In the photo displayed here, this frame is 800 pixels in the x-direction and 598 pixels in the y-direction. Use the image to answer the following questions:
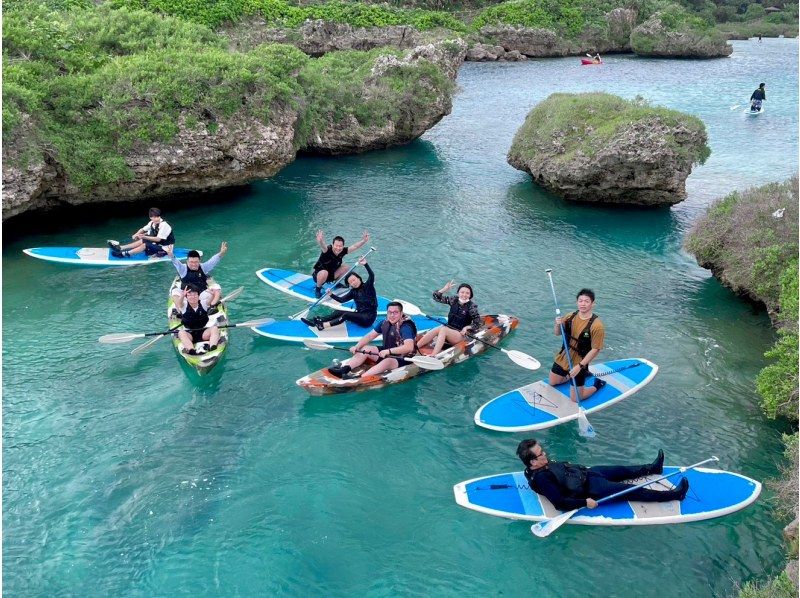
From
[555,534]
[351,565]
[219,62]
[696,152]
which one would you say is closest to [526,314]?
[555,534]

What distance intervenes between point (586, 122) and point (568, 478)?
53.5 feet

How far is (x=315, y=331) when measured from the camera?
13195 mm

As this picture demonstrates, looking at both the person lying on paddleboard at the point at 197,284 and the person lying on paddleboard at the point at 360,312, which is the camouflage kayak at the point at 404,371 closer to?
the person lying on paddleboard at the point at 360,312

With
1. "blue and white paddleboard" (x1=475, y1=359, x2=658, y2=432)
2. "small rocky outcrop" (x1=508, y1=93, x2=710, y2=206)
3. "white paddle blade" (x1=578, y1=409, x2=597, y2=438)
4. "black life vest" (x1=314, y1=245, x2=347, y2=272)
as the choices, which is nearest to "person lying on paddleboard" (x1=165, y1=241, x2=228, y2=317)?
"black life vest" (x1=314, y1=245, x2=347, y2=272)

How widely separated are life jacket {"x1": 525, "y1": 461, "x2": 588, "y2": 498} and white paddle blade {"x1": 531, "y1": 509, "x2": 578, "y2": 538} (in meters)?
0.26

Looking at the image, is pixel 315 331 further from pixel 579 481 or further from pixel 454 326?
pixel 579 481

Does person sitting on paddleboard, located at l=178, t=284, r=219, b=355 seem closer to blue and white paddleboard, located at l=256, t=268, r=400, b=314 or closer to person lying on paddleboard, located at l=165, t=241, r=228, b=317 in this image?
person lying on paddleboard, located at l=165, t=241, r=228, b=317

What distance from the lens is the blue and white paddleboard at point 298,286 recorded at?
14.4 meters

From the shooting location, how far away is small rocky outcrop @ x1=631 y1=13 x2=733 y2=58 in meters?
56.2

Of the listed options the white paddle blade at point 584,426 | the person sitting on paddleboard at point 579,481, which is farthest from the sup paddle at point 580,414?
the person sitting on paddleboard at point 579,481

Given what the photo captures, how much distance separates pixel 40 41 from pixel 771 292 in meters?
21.7

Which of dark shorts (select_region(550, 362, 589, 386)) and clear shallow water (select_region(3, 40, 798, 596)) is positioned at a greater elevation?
dark shorts (select_region(550, 362, 589, 386))

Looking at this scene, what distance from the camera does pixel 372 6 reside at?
155 ft

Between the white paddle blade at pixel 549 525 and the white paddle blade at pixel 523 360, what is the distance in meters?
3.54
